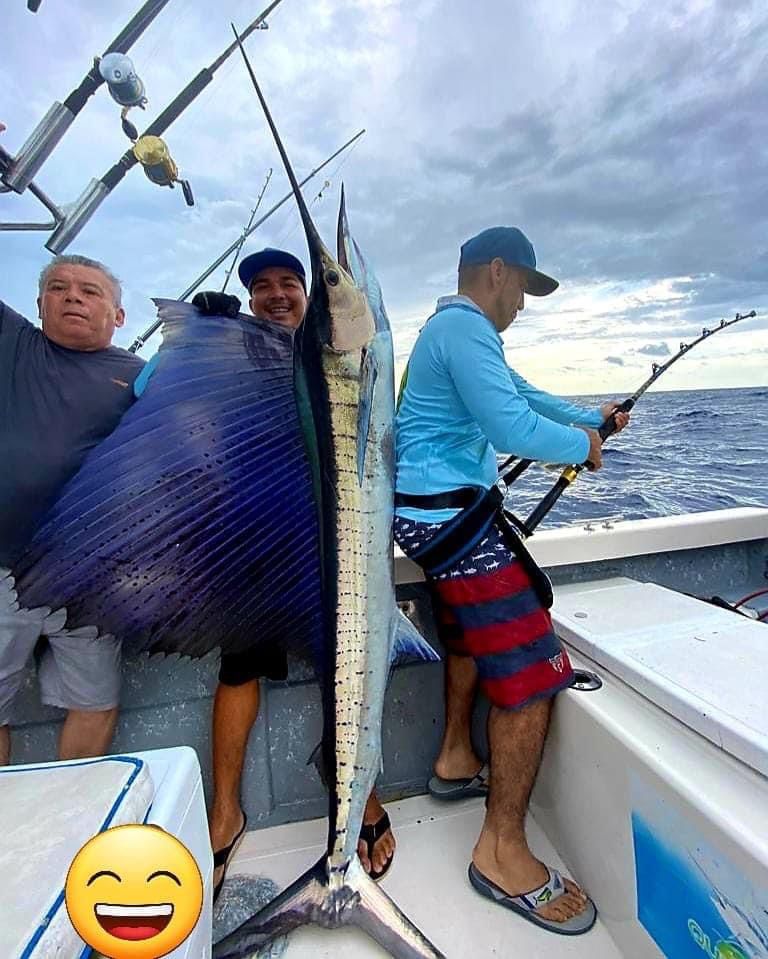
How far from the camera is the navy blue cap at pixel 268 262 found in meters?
1.94

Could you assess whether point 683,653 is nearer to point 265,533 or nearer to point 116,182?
point 265,533

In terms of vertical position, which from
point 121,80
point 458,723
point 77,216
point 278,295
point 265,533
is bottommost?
point 458,723

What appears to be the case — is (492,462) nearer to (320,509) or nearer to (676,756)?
(320,509)

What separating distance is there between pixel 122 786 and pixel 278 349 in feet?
2.69

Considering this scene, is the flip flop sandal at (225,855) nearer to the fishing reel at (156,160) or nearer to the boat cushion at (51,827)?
the boat cushion at (51,827)

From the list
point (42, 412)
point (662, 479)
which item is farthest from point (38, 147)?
point (662, 479)

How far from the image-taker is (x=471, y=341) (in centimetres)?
141

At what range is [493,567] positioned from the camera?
142cm

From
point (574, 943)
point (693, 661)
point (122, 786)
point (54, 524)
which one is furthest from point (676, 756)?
point (54, 524)

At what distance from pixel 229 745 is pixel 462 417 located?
103 cm

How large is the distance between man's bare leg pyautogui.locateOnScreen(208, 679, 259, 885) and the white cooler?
0.70 m

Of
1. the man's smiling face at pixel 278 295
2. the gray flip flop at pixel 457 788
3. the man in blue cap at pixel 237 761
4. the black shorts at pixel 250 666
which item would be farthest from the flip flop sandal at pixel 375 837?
the man's smiling face at pixel 278 295

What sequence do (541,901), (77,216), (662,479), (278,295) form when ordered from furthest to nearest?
(662,479), (77,216), (278,295), (541,901)

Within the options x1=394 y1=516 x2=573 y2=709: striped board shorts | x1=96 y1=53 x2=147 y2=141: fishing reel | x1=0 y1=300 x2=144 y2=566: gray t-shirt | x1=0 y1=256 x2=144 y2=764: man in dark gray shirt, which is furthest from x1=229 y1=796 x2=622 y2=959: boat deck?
x1=96 y1=53 x2=147 y2=141: fishing reel
